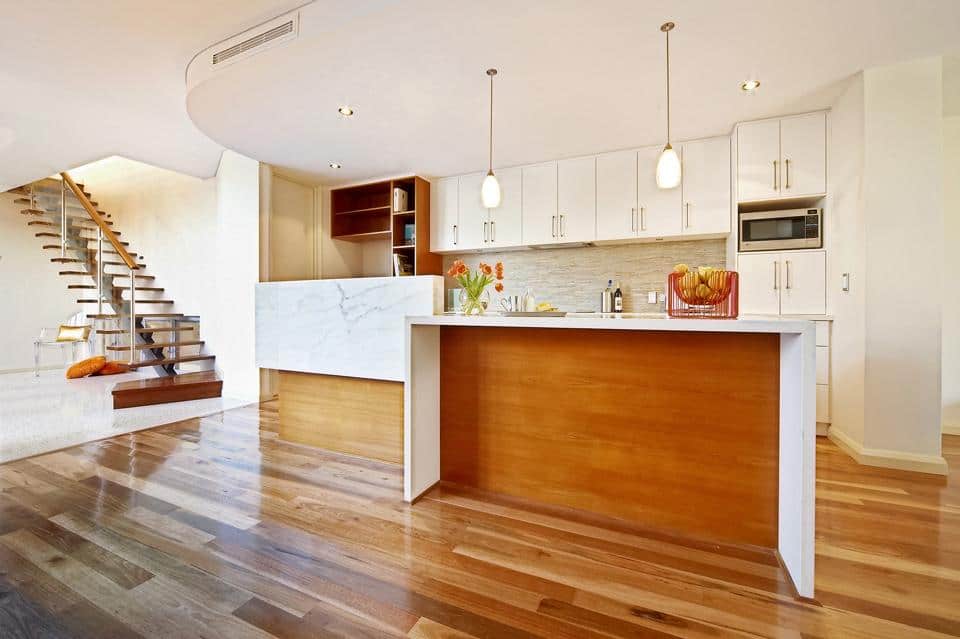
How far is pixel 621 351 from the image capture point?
5.95 ft

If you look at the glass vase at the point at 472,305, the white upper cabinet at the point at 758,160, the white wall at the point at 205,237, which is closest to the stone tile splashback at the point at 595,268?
the white upper cabinet at the point at 758,160

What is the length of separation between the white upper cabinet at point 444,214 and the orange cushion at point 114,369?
4896mm

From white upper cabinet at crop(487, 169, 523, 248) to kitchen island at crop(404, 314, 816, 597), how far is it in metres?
2.32

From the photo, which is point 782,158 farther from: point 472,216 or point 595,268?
point 472,216

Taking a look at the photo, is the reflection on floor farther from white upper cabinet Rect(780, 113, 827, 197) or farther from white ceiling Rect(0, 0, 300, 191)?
white upper cabinet Rect(780, 113, 827, 197)

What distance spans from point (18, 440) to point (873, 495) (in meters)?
5.52

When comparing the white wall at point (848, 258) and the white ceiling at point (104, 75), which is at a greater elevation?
the white ceiling at point (104, 75)

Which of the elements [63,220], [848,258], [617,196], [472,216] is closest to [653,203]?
[617,196]

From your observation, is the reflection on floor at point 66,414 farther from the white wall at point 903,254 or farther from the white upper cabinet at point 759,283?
the white wall at point 903,254

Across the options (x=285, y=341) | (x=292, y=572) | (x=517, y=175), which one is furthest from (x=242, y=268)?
(x=292, y=572)

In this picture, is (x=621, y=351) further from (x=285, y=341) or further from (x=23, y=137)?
(x=23, y=137)

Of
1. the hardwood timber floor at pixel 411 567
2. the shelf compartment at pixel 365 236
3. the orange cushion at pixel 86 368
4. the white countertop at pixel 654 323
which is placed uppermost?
the shelf compartment at pixel 365 236

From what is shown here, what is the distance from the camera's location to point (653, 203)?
145 inches

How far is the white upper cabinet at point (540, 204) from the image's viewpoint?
4082mm
